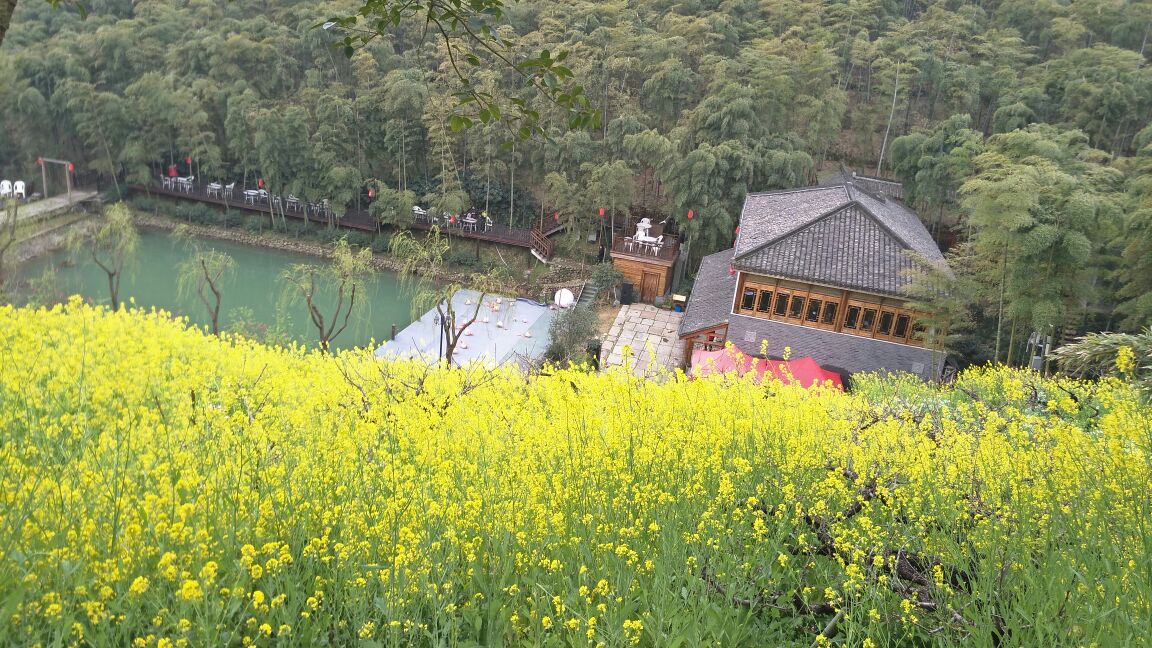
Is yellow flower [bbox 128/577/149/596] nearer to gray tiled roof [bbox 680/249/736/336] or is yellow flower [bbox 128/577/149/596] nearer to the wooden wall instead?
gray tiled roof [bbox 680/249/736/336]

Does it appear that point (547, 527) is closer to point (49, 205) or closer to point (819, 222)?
point (819, 222)

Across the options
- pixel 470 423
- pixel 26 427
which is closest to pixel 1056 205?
pixel 470 423

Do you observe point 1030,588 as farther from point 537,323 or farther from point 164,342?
Answer: point 537,323

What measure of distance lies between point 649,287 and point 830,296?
24.0ft

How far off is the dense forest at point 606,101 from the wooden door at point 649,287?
5.37ft

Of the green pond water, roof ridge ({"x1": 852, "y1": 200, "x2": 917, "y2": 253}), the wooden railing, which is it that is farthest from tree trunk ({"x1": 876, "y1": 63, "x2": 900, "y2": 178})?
the green pond water

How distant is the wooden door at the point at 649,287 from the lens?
2100 cm

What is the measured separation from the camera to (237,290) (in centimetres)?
2091

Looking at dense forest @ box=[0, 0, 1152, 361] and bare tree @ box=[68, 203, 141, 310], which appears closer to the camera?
bare tree @ box=[68, 203, 141, 310]

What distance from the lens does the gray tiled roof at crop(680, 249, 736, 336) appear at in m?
15.7

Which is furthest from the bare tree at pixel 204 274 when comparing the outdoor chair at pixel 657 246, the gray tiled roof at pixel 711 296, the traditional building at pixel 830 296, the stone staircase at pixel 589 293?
the traditional building at pixel 830 296

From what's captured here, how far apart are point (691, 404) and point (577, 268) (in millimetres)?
18324

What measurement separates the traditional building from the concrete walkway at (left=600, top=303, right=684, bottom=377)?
149 cm

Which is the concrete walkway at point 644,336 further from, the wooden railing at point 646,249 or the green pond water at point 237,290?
the green pond water at point 237,290
